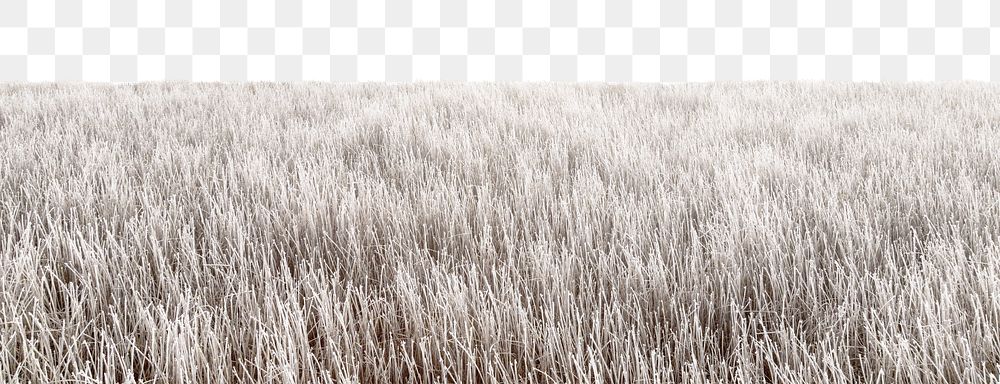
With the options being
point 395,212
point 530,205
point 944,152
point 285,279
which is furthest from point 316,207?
point 944,152

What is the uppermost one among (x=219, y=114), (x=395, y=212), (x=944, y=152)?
(x=219, y=114)

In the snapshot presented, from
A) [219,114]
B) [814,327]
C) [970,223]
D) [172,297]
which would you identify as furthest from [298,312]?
[219,114]

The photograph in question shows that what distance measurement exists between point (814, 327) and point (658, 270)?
0.30m

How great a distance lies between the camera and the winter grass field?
0.94 m

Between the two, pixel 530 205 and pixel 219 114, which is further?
pixel 219 114

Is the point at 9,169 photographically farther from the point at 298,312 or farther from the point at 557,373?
the point at 557,373

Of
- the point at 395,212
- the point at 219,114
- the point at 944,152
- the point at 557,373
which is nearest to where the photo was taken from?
the point at 557,373

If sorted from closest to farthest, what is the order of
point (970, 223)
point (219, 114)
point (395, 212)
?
point (970, 223) → point (395, 212) → point (219, 114)

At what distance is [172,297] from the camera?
3.91 feet

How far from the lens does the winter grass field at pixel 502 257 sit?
3.10ft

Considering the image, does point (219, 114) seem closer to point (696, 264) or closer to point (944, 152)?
point (696, 264)

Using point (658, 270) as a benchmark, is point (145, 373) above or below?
below

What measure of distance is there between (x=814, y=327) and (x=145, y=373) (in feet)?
3.90

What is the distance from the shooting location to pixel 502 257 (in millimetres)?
1424
